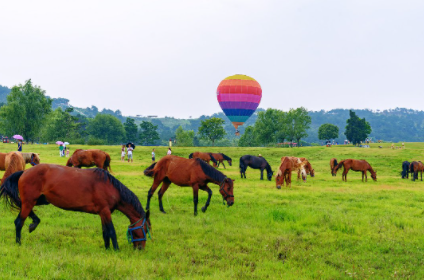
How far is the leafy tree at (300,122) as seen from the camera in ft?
315

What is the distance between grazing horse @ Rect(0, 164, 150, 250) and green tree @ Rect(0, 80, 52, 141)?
3033 inches

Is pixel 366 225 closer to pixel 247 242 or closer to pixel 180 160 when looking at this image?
pixel 247 242

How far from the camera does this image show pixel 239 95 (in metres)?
67.4

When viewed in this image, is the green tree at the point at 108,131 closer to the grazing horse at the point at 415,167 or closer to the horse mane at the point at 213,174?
the grazing horse at the point at 415,167

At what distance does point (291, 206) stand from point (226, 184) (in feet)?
13.8

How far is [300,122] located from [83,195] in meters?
94.1

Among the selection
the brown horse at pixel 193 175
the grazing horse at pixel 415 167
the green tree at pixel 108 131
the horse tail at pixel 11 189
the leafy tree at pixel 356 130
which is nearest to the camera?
the horse tail at pixel 11 189

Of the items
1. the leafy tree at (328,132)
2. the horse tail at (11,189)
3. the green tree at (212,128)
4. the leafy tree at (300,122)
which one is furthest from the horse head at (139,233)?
the leafy tree at (328,132)

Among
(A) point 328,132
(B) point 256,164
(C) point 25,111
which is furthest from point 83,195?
(A) point 328,132

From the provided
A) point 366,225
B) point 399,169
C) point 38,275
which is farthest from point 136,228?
point 399,169

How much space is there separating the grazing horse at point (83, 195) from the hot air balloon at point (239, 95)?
60.6 meters

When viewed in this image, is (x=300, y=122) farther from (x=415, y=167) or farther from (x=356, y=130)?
(x=415, y=167)

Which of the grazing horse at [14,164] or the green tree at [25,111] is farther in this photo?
the green tree at [25,111]

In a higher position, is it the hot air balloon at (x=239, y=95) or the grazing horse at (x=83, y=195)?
the hot air balloon at (x=239, y=95)
